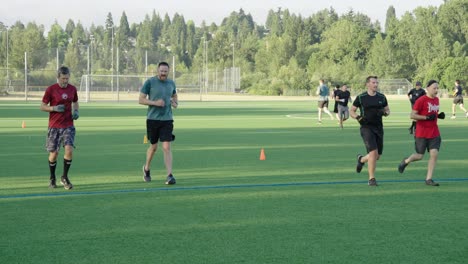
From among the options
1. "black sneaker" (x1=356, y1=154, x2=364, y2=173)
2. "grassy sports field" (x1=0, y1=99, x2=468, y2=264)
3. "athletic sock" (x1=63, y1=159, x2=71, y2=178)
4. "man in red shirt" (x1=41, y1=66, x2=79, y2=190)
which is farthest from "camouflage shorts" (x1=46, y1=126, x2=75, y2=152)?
"black sneaker" (x1=356, y1=154, x2=364, y2=173)

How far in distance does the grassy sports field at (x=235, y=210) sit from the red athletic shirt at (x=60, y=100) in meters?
1.01

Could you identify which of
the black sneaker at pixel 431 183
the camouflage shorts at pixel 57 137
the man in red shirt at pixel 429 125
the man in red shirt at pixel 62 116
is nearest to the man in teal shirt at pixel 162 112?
the man in red shirt at pixel 62 116

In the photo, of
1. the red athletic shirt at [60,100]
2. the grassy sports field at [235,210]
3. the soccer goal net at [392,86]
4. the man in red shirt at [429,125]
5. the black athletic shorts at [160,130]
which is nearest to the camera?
the grassy sports field at [235,210]

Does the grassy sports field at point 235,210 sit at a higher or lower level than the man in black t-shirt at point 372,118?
lower

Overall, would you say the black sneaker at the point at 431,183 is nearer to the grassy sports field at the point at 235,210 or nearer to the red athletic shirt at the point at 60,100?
the grassy sports field at the point at 235,210

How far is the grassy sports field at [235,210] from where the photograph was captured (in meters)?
7.65

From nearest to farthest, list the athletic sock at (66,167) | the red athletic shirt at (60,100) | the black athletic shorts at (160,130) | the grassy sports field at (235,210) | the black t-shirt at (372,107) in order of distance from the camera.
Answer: the grassy sports field at (235,210)
the red athletic shirt at (60,100)
the athletic sock at (66,167)
the black t-shirt at (372,107)
the black athletic shorts at (160,130)

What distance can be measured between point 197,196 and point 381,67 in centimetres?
11986

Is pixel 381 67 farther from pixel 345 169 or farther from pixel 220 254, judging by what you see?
pixel 220 254

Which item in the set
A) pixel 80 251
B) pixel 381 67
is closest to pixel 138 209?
pixel 80 251

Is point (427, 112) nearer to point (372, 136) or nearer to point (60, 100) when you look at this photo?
point (372, 136)

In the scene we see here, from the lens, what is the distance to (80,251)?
25.2 ft

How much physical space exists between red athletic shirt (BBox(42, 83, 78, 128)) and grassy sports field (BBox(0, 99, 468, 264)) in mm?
1011

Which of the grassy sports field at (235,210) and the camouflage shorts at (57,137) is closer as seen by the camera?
the grassy sports field at (235,210)
